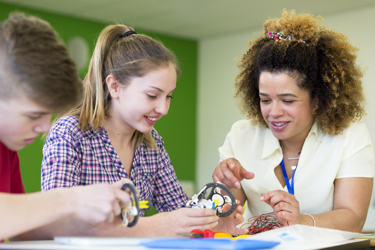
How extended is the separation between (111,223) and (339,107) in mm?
1293

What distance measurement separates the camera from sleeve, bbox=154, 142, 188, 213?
1776 mm

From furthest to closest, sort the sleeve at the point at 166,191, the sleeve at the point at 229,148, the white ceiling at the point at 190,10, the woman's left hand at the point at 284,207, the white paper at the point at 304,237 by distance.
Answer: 1. the white ceiling at the point at 190,10
2. the sleeve at the point at 229,148
3. the sleeve at the point at 166,191
4. the woman's left hand at the point at 284,207
5. the white paper at the point at 304,237

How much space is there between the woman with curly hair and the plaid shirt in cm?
27

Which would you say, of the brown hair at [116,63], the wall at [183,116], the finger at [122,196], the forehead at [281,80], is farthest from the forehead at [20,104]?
the wall at [183,116]

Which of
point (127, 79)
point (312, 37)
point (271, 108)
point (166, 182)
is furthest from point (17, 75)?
point (312, 37)

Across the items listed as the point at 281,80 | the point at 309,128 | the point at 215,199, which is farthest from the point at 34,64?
the point at 309,128

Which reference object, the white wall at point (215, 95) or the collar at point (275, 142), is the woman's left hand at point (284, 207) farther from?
the white wall at point (215, 95)

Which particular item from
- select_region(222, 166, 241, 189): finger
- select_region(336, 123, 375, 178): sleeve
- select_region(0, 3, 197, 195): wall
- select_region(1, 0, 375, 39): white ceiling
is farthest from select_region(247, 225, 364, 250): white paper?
select_region(0, 3, 197, 195): wall

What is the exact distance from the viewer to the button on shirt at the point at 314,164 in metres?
1.89

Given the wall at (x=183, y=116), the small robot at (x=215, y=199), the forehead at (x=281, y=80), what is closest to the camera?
the small robot at (x=215, y=199)

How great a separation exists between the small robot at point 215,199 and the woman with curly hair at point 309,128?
0.33m

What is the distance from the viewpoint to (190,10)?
18.4 feet

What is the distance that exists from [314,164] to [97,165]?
0.98 meters

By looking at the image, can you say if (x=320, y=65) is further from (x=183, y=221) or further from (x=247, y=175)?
(x=183, y=221)
